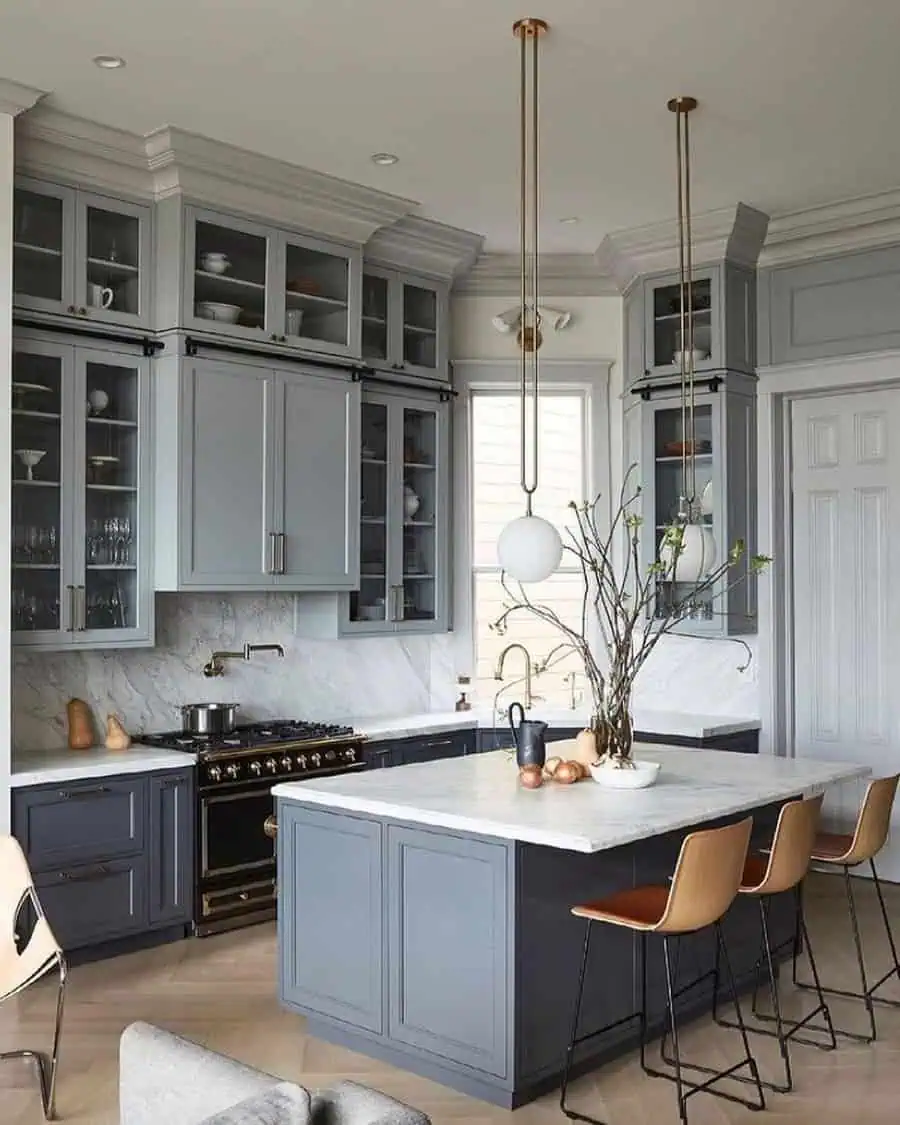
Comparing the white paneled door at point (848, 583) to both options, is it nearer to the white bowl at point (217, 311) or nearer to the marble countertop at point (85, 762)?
the white bowl at point (217, 311)

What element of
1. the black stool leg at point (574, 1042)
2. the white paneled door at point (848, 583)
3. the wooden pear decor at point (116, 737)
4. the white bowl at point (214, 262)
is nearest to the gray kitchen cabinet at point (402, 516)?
the white bowl at point (214, 262)

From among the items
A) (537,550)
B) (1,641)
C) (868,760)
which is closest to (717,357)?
(868,760)

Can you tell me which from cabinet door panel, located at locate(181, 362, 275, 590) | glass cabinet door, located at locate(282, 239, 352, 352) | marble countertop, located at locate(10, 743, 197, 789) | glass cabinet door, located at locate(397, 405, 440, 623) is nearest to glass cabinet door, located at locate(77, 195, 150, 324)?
cabinet door panel, located at locate(181, 362, 275, 590)

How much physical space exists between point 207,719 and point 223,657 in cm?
37

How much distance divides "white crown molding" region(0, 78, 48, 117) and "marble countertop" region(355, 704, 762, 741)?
3046mm

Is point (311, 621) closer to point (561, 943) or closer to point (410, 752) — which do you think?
point (410, 752)

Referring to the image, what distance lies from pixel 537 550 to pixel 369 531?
2.35 metres

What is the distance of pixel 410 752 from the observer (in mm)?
6121

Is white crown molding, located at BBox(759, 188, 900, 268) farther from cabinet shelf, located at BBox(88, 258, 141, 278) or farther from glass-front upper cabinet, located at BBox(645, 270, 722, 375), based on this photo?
cabinet shelf, located at BBox(88, 258, 141, 278)

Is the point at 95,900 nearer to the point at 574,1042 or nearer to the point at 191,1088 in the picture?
the point at 574,1042

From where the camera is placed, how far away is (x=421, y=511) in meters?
6.63

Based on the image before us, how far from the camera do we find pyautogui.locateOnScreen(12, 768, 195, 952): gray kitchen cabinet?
473 cm

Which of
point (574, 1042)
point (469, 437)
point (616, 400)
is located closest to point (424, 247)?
point (469, 437)

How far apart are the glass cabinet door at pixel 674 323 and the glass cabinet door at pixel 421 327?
1148 mm
